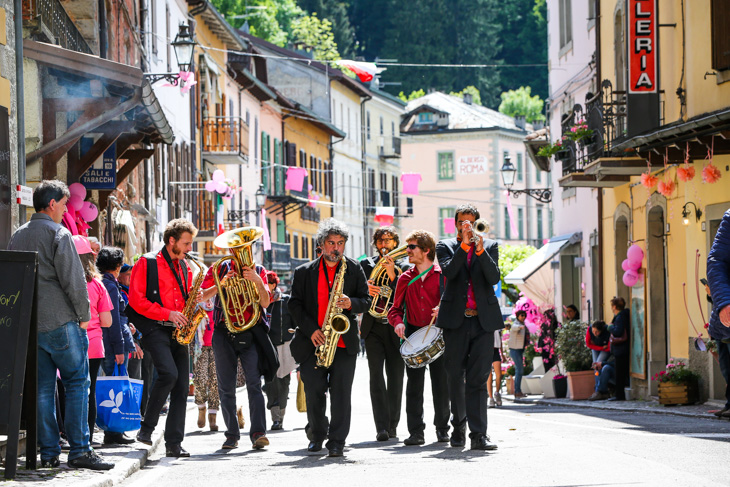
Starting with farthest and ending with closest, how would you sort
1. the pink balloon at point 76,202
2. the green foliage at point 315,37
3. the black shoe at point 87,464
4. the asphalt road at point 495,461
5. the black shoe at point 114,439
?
the green foliage at point 315,37 < the pink balloon at point 76,202 < the black shoe at point 114,439 < the black shoe at point 87,464 < the asphalt road at point 495,461

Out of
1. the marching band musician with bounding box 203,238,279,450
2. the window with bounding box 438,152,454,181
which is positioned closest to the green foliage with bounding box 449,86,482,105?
the window with bounding box 438,152,454,181

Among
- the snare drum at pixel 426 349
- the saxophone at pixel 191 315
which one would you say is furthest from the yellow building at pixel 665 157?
the saxophone at pixel 191 315

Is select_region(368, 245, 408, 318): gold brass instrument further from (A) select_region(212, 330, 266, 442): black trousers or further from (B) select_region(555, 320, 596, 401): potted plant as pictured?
(B) select_region(555, 320, 596, 401): potted plant

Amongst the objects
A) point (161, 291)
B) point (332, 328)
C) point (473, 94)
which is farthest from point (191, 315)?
point (473, 94)

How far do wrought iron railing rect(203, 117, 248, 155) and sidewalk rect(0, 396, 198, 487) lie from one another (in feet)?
107

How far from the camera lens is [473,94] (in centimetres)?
9088

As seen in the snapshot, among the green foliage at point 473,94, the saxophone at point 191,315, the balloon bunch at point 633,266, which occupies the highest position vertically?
the green foliage at point 473,94

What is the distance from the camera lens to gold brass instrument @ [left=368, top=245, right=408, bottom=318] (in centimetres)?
1326

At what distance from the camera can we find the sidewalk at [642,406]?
1788cm

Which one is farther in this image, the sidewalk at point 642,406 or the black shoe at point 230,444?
the sidewalk at point 642,406

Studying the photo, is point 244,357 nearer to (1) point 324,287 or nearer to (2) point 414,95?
(1) point 324,287

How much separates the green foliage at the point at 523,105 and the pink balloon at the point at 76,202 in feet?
235

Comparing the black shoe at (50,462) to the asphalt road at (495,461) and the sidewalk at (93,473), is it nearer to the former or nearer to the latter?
the sidewalk at (93,473)

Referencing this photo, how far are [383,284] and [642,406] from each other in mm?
7854
